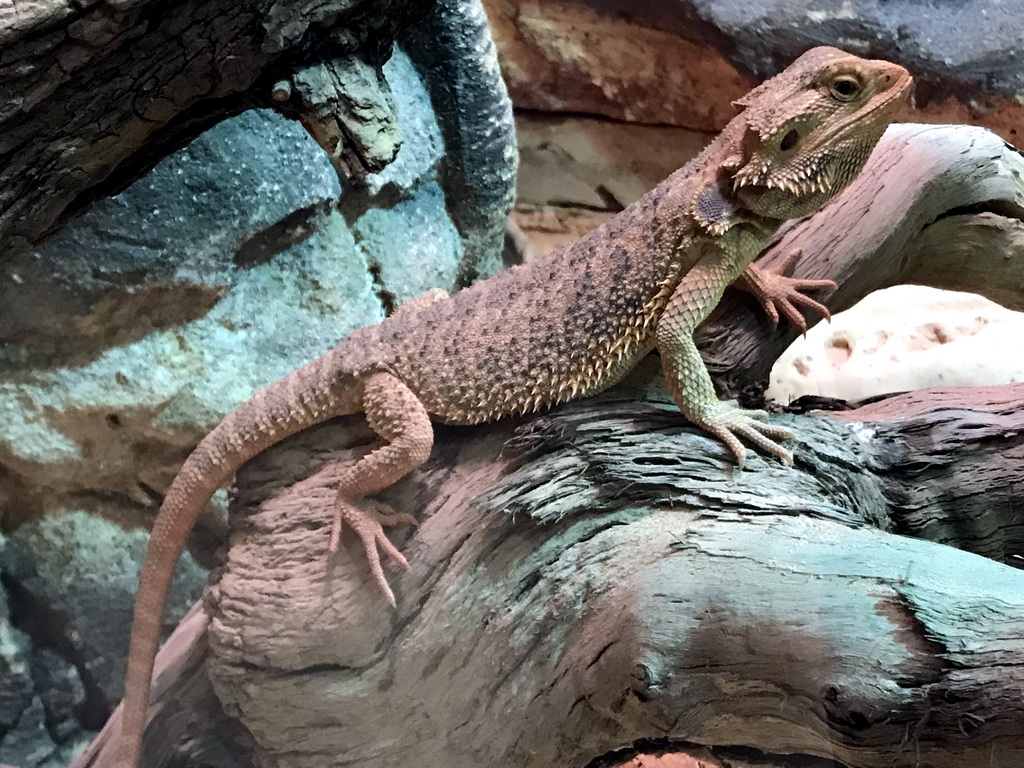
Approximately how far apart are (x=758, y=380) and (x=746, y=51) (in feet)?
8.35

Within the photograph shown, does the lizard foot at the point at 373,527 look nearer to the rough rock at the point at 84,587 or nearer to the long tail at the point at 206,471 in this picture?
the long tail at the point at 206,471

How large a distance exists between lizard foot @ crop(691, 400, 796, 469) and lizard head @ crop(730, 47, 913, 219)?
592mm

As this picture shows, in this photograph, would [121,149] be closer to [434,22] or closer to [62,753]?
[434,22]

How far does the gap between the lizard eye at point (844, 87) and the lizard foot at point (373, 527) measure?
1696 mm

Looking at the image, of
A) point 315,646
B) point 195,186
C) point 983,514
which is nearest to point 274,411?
point 315,646

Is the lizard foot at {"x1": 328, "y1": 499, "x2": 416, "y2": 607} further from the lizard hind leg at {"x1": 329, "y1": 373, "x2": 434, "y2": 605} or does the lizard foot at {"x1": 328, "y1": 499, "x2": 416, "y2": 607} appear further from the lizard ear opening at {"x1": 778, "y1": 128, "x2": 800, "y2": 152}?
the lizard ear opening at {"x1": 778, "y1": 128, "x2": 800, "y2": 152}

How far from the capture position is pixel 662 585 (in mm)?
2020

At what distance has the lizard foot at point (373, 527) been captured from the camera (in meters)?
2.21

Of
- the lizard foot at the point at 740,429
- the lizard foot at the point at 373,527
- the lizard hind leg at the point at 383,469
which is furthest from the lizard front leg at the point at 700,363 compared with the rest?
the lizard foot at the point at 373,527

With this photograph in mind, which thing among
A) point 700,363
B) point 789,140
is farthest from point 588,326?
point 789,140

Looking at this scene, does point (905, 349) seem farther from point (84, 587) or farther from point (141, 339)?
point (84, 587)

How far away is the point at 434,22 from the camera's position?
3750 millimetres

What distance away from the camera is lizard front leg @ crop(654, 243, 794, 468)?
2287 millimetres

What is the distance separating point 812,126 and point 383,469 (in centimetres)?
155
